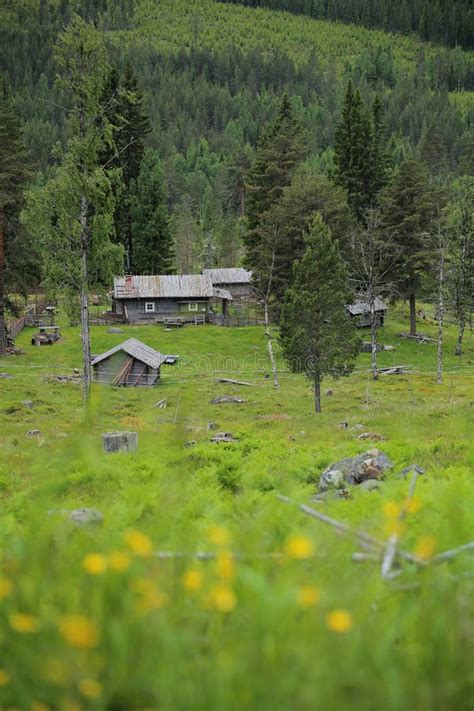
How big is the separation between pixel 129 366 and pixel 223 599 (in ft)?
122

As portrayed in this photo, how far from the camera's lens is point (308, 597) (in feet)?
8.05

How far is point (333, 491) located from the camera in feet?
26.8

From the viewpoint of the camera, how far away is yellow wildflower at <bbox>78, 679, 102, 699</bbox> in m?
2.20

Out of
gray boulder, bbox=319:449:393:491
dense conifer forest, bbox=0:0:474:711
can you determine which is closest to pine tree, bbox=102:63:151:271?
dense conifer forest, bbox=0:0:474:711

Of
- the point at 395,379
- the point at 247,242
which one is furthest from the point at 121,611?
the point at 247,242

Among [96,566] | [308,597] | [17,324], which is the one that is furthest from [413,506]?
[17,324]

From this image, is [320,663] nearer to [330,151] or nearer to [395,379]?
[395,379]

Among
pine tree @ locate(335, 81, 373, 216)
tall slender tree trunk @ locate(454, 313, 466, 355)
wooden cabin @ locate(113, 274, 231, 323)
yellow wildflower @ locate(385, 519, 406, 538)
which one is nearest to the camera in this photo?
yellow wildflower @ locate(385, 519, 406, 538)

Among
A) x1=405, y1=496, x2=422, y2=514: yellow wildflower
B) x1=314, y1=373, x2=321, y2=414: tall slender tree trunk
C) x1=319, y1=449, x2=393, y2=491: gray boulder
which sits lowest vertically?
x1=314, y1=373, x2=321, y2=414: tall slender tree trunk

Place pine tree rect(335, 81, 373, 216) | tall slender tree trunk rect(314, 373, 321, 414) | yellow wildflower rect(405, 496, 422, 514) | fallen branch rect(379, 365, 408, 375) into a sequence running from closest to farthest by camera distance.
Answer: yellow wildflower rect(405, 496, 422, 514) → tall slender tree trunk rect(314, 373, 321, 414) → fallen branch rect(379, 365, 408, 375) → pine tree rect(335, 81, 373, 216)

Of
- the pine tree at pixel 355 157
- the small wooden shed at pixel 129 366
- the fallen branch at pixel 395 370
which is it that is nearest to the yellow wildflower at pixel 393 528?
the small wooden shed at pixel 129 366

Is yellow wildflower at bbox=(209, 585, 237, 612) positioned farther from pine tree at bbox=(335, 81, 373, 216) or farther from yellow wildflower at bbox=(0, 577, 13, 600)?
pine tree at bbox=(335, 81, 373, 216)

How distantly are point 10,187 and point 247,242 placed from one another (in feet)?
71.8

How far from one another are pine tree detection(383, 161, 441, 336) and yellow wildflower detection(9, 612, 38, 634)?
162 feet
